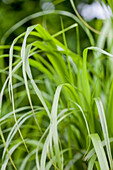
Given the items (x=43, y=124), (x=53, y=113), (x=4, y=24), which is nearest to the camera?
(x=53, y=113)

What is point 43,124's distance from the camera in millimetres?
971

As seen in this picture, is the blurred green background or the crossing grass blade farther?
the blurred green background

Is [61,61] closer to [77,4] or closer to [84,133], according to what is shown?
[84,133]

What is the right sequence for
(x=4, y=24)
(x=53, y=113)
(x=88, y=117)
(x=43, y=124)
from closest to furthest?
(x=53, y=113), (x=88, y=117), (x=43, y=124), (x=4, y=24)

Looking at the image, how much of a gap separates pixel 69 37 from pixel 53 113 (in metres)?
0.96

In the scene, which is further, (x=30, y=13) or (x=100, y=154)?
(x=30, y=13)

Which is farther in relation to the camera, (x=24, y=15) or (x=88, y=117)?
(x=24, y=15)

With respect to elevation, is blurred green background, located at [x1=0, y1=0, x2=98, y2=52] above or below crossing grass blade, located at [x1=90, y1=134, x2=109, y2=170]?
above

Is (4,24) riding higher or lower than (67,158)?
higher

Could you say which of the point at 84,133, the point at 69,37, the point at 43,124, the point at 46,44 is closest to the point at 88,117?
the point at 84,133

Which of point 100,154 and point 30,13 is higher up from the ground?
point 30,13

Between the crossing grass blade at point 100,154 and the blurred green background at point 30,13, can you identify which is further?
the blurred green background at point 30,13

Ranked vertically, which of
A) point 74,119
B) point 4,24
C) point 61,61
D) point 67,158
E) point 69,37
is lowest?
point 67,158

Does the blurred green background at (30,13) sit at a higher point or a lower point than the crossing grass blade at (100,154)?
higher
